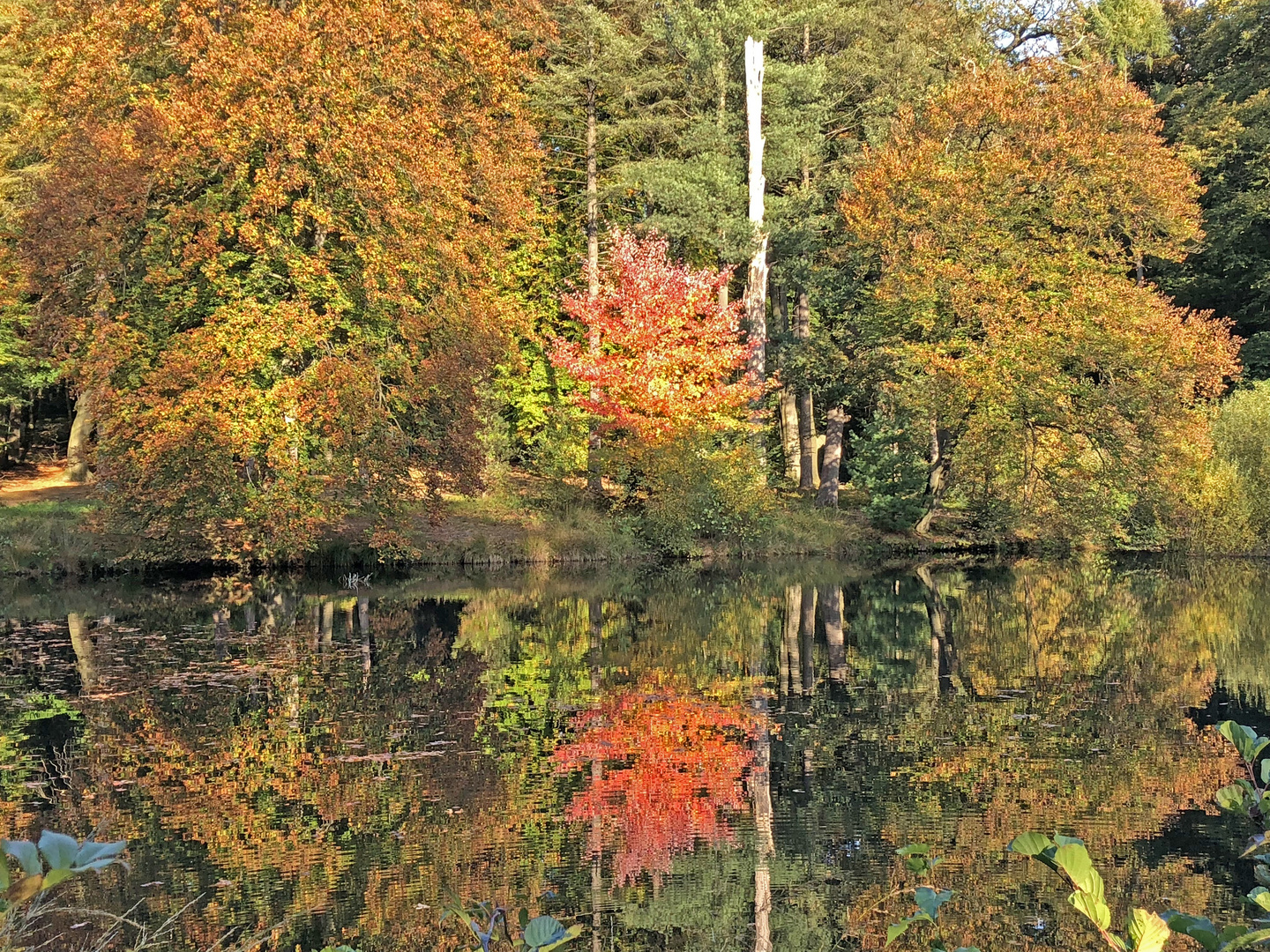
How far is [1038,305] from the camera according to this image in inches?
1143

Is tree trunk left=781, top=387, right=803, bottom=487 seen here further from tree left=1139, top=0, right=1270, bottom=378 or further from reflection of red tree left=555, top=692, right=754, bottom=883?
reflection of red tree left=555, top=692, right=754, bottom=883

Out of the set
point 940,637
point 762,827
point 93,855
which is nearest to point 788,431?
point 940,637

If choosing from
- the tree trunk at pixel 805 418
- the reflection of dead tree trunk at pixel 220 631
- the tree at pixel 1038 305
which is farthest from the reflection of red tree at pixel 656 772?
the tree trunk at pixel 805 418

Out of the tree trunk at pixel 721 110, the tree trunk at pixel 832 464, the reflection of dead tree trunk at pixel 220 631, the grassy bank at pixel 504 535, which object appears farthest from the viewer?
the tree trunk at pixel 832 464

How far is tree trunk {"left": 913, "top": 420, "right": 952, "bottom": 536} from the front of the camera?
1227 inches

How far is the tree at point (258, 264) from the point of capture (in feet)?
79.2

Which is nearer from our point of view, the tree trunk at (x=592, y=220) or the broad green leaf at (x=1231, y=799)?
the broad green leaf at (x=1231, y=799)

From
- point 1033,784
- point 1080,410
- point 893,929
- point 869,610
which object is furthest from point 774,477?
point 893,929

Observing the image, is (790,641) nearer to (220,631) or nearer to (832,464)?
(220,631)

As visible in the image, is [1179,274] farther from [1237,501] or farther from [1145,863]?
[1145,863]

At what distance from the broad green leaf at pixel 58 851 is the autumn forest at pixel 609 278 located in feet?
75.5

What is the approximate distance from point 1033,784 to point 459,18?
24.0 m

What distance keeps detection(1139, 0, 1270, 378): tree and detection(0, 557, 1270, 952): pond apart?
2184cm

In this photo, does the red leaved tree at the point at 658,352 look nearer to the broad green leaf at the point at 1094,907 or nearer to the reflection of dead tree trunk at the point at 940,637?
the reflection of dead tree trunk at the point at 940,637
